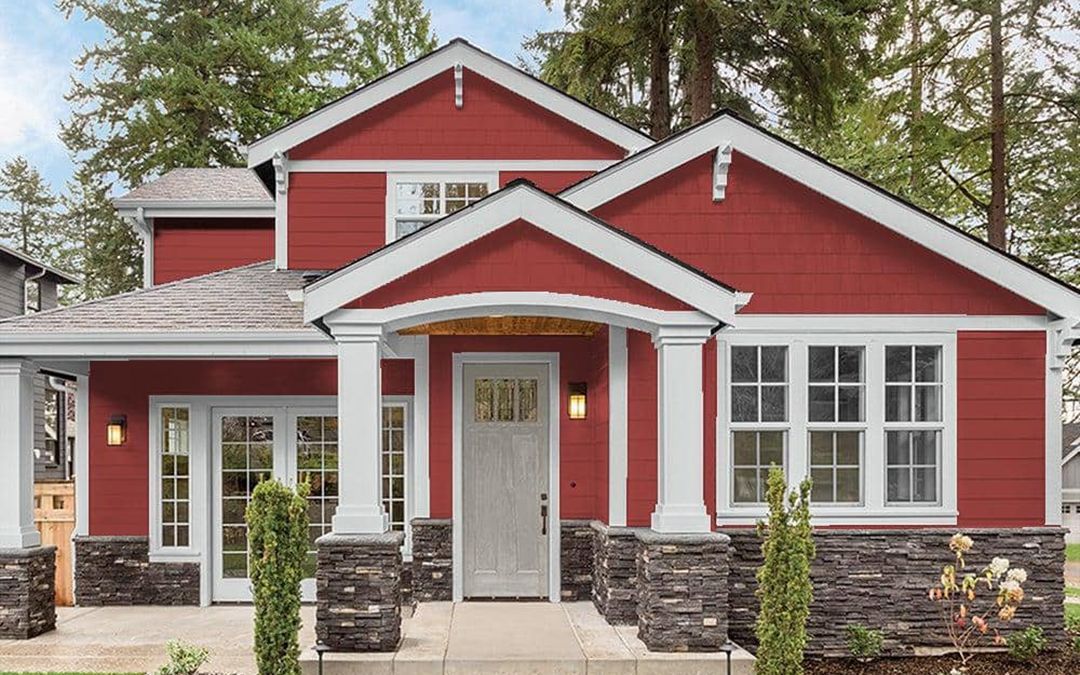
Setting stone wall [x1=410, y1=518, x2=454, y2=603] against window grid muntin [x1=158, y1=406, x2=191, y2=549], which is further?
window grid muntin [x1=158, y1=406, x2=191, y2=549]

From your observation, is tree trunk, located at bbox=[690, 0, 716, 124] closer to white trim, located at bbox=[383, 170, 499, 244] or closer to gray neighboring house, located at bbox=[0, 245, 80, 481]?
white trim, located at bbox=[383, 170, 499, 244]

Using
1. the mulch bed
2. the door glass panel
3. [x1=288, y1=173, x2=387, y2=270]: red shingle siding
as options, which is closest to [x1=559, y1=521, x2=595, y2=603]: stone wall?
the mulch bed

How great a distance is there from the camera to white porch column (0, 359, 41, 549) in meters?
8.20

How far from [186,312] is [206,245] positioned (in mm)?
3515

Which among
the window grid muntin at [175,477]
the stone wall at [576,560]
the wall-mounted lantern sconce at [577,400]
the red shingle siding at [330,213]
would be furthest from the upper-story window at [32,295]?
the stone wall at [576,560]

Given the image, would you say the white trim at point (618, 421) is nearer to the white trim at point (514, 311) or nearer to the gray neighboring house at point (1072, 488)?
the white trim at point (514, 311)

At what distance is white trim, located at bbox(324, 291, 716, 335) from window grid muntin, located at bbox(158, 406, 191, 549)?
13.4 ft

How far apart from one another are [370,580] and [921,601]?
4955 mm

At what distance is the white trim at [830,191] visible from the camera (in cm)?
805

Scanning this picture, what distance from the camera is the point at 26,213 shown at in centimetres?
3512

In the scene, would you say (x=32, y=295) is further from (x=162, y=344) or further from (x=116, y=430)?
(x=162, y=344)

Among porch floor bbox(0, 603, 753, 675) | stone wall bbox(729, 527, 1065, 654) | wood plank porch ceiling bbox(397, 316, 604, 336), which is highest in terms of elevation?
wood plank porch ceiling bbox(397, 316, 604, 336)

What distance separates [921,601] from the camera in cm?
791

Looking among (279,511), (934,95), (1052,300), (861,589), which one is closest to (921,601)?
(861,589)
